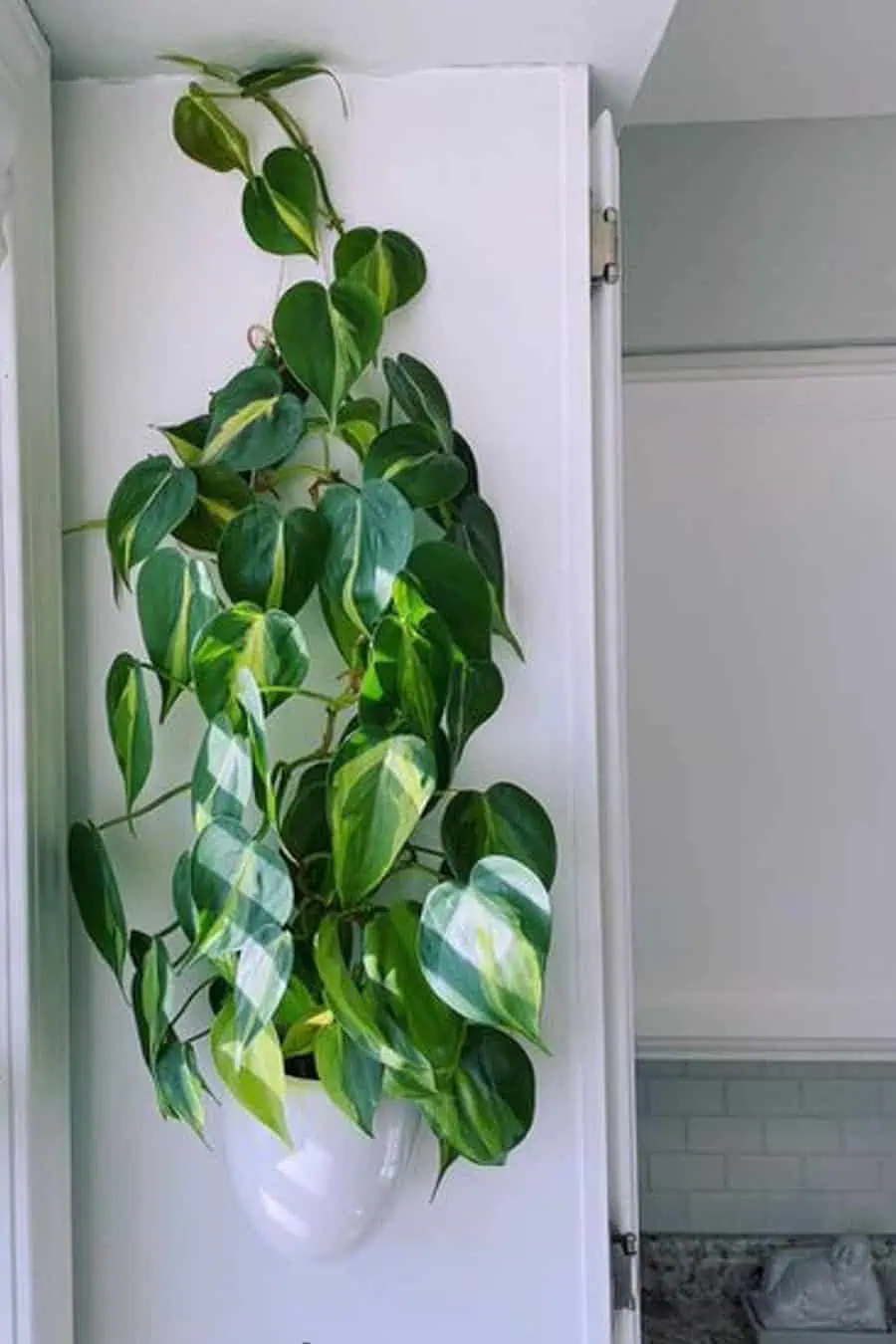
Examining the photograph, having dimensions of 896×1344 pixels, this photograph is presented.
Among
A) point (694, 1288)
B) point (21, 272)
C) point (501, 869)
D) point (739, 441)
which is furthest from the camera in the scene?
point (694, 1288)

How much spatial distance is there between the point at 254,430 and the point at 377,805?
0.35 m

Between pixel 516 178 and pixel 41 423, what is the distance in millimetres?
489

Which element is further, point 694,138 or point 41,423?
point 694,138

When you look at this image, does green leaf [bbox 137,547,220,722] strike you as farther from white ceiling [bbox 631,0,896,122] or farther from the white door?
white ceiling [bbox 631,0,896,122]

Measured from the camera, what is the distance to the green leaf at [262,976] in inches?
35.7

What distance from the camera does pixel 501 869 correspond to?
0.92 meters

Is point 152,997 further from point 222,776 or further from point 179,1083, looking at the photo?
point 222,776

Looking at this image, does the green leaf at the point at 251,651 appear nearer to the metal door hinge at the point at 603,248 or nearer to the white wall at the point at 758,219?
the metal door hinge at the point at 603,248

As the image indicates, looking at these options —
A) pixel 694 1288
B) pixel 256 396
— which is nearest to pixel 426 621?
pixel 256 396

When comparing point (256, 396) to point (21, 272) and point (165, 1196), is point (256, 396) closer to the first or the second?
point (21, 272)

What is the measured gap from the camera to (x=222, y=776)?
934 millimetres

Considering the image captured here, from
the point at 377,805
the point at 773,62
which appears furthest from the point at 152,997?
the point at 773,62

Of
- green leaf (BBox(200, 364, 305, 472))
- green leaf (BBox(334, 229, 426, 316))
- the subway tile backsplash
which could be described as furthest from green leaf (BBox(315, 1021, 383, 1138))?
the subway tile backsplash

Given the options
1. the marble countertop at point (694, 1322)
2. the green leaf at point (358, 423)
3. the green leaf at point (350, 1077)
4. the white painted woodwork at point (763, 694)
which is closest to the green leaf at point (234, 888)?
the green leaf at point (350, 1077)
